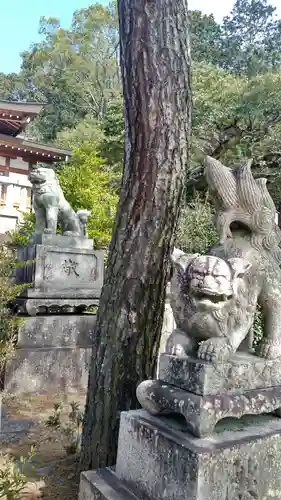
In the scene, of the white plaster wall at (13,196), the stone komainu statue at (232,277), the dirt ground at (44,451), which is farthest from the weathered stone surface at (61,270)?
the white plaster wall at (13,196)

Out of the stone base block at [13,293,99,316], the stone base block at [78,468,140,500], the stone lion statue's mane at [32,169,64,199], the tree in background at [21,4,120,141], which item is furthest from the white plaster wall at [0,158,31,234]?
the stone base block at [78,468,140,500]

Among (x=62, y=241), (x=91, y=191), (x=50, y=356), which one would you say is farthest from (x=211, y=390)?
(x=91, y=191)

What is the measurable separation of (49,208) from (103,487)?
16.1ft

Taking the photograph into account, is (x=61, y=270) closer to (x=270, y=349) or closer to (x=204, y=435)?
(x=270, y=349)

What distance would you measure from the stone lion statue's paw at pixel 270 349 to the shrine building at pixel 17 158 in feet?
42.4

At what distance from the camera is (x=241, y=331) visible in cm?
176

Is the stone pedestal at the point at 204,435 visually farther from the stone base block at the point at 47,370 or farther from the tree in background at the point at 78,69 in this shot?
the tree in background at the point at 78,69

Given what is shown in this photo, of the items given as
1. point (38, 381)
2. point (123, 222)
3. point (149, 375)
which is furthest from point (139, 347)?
point (38, 381)

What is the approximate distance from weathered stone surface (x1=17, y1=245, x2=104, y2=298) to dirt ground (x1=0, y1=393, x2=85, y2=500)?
151 centimetres

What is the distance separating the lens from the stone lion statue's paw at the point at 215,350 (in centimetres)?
157

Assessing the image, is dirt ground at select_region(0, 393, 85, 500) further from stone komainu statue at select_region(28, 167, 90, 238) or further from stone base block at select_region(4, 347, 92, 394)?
stone komainu statue at select_region(28, 167, 90, 238)

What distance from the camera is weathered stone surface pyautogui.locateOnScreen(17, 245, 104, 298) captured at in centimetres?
577

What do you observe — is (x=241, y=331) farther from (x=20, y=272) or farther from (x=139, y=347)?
(x=20, y=272)

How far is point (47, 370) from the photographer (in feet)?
17.7
